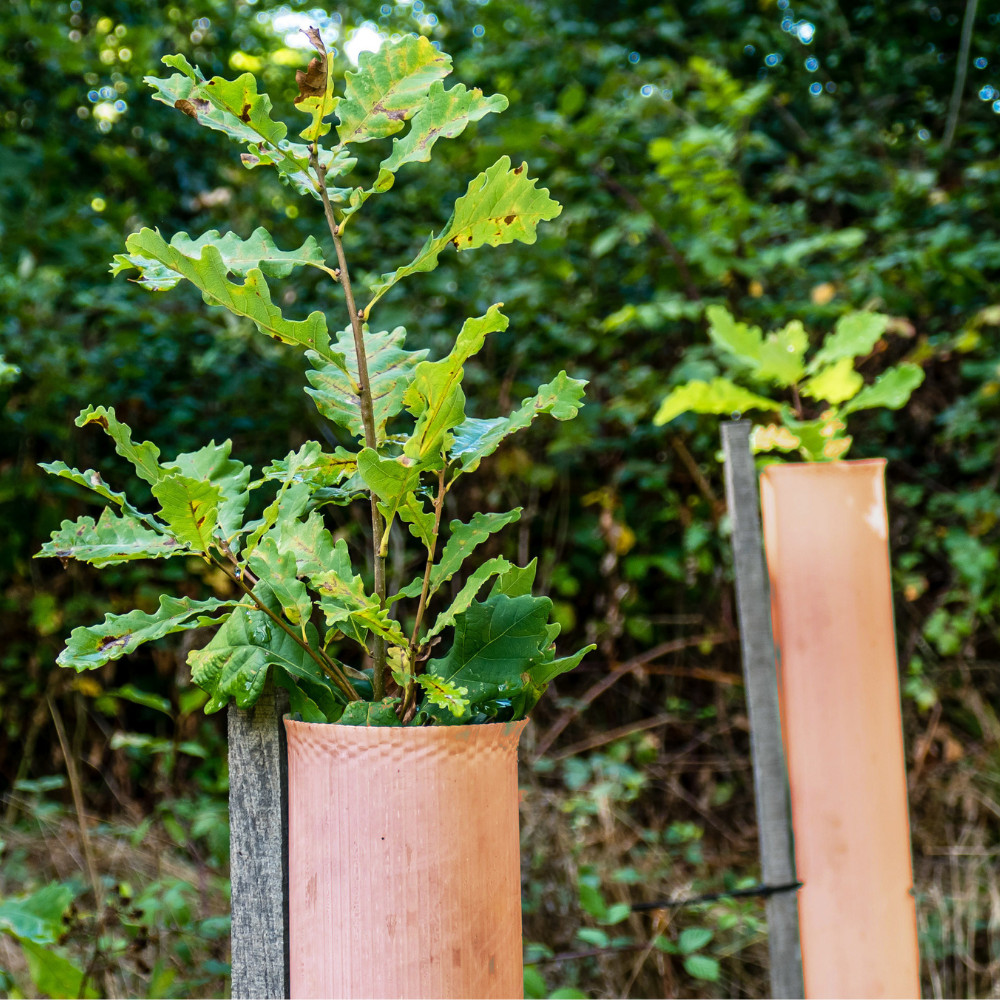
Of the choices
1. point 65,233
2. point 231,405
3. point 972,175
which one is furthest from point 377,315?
point 972,175

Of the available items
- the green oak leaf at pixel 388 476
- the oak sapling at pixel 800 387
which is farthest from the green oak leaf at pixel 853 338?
the green oak leaf at pixel 388 476

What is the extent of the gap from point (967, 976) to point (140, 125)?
3.36 m

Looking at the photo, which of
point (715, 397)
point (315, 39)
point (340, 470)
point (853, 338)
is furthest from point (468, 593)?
point (853, 338)

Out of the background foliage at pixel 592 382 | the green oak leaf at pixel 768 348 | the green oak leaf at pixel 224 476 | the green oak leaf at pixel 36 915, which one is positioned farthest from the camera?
the background foliage at pixel 592 382

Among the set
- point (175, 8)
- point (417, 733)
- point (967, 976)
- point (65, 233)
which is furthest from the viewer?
point (175, 8)

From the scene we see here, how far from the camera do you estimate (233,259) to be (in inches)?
23.1

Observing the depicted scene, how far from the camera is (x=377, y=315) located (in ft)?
8.21

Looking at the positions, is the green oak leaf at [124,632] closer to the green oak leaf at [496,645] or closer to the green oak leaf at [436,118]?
the green oak leaf at [496,645]

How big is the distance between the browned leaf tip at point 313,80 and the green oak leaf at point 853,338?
30.4 inches

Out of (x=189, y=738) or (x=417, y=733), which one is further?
(x=189, y=738)

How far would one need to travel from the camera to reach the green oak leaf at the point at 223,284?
0.52 meters

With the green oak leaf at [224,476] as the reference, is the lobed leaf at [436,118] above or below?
above

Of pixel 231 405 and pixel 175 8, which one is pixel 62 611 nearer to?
pixel 231 405

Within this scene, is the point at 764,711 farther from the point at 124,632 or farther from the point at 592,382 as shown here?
the point at 592,382
